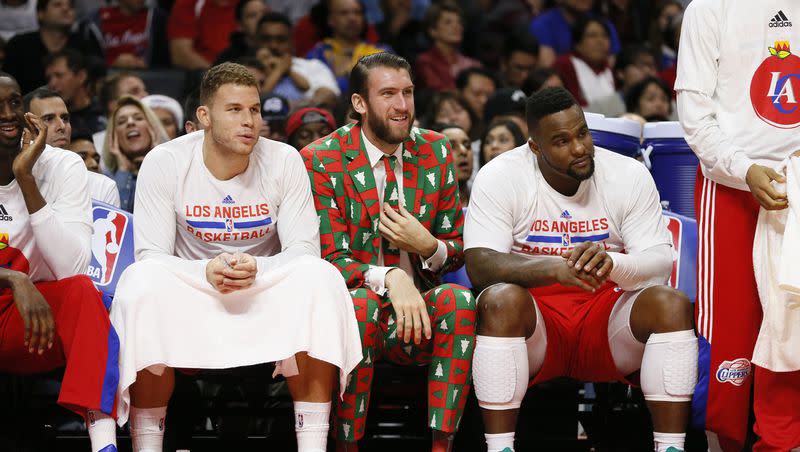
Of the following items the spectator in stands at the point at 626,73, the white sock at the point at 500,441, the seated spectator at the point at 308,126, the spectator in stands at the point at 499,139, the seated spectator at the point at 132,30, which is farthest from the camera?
the seated spectator at the point at 132,30

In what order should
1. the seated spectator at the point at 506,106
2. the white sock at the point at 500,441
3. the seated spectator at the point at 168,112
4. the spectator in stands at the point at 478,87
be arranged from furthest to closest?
1. the spectator in stands at the point at 478,87
2. the seated spectator at the point at 506,106
3. the seated spectator at the point at 168,112
4. the white sock at the point at 500,441

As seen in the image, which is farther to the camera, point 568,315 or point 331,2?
point 331,2

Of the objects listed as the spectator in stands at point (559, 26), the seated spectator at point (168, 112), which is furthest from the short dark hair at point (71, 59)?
the spectator in stands at point (559, 26)

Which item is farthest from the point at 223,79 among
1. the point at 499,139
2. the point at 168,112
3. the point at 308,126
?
the point at 168,112

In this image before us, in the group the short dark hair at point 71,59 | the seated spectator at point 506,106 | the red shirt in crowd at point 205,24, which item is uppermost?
the red shirt in crowd at point 205,24

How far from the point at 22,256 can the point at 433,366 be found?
1.57 m

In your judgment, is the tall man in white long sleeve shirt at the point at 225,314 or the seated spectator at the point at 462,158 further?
the seated spectator at the point at 462,158

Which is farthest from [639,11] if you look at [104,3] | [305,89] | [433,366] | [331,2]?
[433,366]

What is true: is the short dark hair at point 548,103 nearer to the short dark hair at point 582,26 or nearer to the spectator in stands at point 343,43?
the spectator in stands at point 343,43

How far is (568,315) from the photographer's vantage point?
449cm

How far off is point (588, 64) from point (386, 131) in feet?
14.7

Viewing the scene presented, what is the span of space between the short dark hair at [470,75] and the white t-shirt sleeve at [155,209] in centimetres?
414

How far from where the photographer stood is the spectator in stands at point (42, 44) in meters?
7.76

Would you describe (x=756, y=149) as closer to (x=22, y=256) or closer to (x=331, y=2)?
(x=22, y=256)
